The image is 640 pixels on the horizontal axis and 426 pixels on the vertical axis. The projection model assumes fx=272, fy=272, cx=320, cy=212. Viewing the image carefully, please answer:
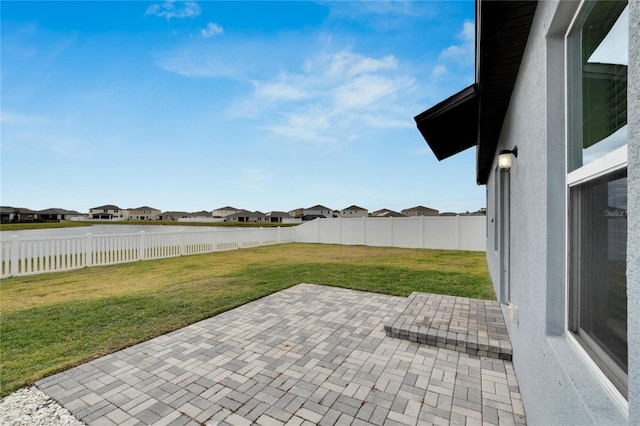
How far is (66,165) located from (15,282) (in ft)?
60.2

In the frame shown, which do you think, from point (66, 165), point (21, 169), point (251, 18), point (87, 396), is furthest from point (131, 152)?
point (87, 396)

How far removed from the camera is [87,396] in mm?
2562

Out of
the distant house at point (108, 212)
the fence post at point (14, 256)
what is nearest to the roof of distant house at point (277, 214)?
the distant house at point (108, 212)

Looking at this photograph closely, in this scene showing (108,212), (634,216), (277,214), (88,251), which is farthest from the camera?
(277,214)

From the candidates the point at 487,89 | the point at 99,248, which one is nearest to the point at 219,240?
the point at 99,248

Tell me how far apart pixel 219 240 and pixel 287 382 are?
12074mm

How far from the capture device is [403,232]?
15.7 meters

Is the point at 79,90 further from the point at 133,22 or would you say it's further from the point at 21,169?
the point at 21,169

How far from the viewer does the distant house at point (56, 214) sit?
46331mm

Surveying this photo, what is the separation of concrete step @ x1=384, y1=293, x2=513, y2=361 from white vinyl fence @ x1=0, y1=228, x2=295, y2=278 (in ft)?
33.1

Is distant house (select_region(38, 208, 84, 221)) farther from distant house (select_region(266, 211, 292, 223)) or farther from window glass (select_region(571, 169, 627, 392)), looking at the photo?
window glass (select_region(571, 169, 627, 392))

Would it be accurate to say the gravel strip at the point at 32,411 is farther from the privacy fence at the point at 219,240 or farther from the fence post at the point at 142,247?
the fence post at the point at 142,247

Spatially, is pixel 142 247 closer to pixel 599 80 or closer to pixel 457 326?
pixel 457 326

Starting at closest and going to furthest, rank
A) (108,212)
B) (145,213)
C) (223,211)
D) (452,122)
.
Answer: (452,122), (108,212), (145,213), (223,211)
